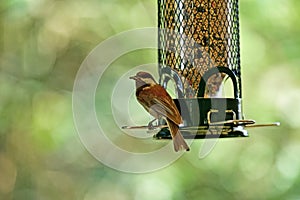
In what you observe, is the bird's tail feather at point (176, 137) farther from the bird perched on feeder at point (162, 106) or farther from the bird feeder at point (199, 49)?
the bird feeder at point (199, 49)

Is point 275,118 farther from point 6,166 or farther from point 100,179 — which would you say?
point 6,166

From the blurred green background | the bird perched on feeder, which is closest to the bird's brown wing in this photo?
the bird perched on feeder

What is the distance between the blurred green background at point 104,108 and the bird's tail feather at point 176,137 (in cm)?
104

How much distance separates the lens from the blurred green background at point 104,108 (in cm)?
227

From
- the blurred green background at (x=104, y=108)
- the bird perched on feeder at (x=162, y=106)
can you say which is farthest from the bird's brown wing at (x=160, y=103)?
the blurred green background at (x=104, y=108)

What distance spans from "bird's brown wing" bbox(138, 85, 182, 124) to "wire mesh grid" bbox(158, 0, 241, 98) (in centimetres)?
22

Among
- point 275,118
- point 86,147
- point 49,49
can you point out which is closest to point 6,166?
point 86,147

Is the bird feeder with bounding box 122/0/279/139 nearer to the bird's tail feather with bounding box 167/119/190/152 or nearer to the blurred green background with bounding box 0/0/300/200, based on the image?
the bird's tail feather with bounding box 167/119/190/152

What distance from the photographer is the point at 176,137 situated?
1.29 metres

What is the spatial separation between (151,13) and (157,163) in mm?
586

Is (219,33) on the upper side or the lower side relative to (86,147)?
upper

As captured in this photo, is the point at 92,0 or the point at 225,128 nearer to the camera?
the point at 225,128

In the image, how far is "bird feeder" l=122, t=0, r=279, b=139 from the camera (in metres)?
1.51

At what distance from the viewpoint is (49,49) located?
2312 millimetres
